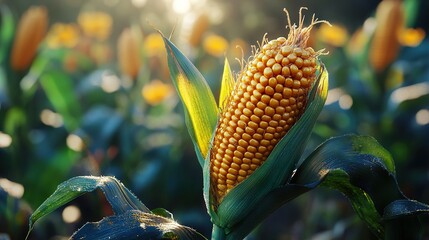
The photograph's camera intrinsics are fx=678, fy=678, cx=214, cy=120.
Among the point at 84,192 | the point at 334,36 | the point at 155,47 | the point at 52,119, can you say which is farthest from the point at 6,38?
the point at 334,36

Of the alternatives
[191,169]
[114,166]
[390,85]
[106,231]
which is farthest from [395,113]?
[106,231]

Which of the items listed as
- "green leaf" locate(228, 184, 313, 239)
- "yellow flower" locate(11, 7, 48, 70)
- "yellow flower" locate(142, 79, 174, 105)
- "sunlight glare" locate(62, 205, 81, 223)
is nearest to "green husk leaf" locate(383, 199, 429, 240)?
"green leaf" locate(228, 184, 313, 239)

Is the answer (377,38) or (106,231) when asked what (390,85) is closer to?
(377,38)

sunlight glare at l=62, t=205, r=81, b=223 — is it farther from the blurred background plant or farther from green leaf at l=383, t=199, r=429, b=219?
green leaf at l=383, t=199, r=429, b=219

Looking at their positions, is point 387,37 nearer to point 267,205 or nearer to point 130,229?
point 267,205

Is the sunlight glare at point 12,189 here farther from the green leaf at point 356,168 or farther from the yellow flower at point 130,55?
the yellow flower at point 130,55

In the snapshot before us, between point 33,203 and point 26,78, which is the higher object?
point 26,78
